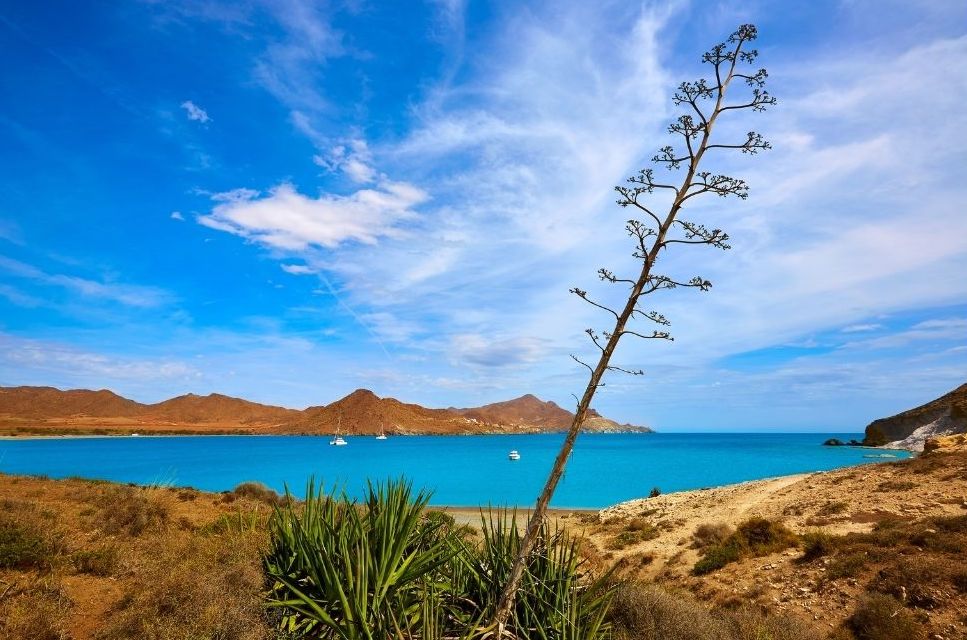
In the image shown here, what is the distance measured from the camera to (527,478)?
60781mm

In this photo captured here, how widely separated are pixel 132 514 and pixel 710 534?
54.3ft

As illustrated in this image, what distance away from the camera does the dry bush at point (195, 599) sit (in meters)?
6.46

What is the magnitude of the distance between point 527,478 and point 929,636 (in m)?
54.0

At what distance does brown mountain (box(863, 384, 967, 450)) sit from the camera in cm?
4938

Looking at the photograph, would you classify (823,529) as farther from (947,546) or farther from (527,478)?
(527,478)

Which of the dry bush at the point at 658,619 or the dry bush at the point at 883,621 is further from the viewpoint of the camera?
the dry bush at the point at 883,621

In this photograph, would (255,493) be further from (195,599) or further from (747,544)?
(747,544)

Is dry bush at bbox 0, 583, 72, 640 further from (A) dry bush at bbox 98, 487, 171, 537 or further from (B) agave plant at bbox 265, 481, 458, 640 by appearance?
(A) dry bush at bbox 98, 487, 171, 537

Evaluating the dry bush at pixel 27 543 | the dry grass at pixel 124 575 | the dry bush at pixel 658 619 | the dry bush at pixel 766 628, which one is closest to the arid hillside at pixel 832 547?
the dry bush at pixel 766 628

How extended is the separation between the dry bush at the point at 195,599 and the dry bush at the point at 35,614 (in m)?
0.57

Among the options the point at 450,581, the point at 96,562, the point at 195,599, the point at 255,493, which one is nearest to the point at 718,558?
the point at 195,599

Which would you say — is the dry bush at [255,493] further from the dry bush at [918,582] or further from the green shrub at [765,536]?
the dry bush at [918,582]

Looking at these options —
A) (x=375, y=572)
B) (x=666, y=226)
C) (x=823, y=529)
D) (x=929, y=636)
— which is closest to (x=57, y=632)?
(x=375, y=572)

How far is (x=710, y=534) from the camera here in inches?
658
